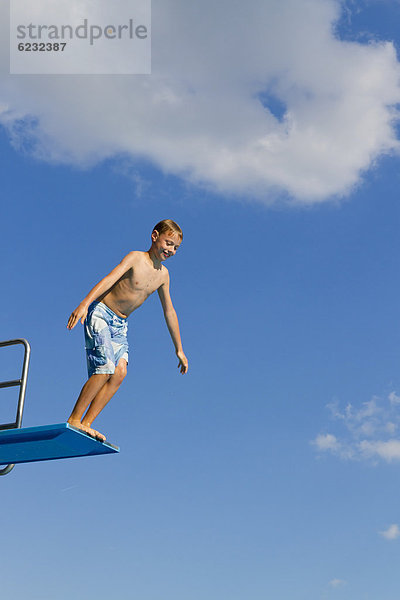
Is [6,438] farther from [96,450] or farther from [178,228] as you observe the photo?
[178,228]

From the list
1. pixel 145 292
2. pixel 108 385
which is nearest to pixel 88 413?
pixel 108 385

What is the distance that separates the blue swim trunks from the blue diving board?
0.90m

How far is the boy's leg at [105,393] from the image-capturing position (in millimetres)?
8727

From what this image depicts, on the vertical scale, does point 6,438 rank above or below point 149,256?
below

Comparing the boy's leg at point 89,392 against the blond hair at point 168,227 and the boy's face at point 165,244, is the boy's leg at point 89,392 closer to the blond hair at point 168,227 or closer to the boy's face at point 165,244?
the boy's face at point 165,244

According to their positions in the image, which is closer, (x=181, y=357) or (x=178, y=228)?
(x=178, y=228)

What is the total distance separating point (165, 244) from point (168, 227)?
224 millimetres

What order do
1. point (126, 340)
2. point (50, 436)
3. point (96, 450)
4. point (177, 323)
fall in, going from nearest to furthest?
point (50, 436), point (96, 450), point (126, 340), point (177, 323)

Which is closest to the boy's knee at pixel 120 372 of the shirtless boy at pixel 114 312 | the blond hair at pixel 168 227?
the shirtless boy at pixel 114 312

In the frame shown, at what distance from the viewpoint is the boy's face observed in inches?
363

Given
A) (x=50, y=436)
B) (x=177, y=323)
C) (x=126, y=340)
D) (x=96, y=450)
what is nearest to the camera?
(x=50, y=436)

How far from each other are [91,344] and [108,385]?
0.55 metres

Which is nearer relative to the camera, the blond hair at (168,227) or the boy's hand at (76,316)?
the boy's hand at (76,316)

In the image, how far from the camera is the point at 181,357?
10.2m
